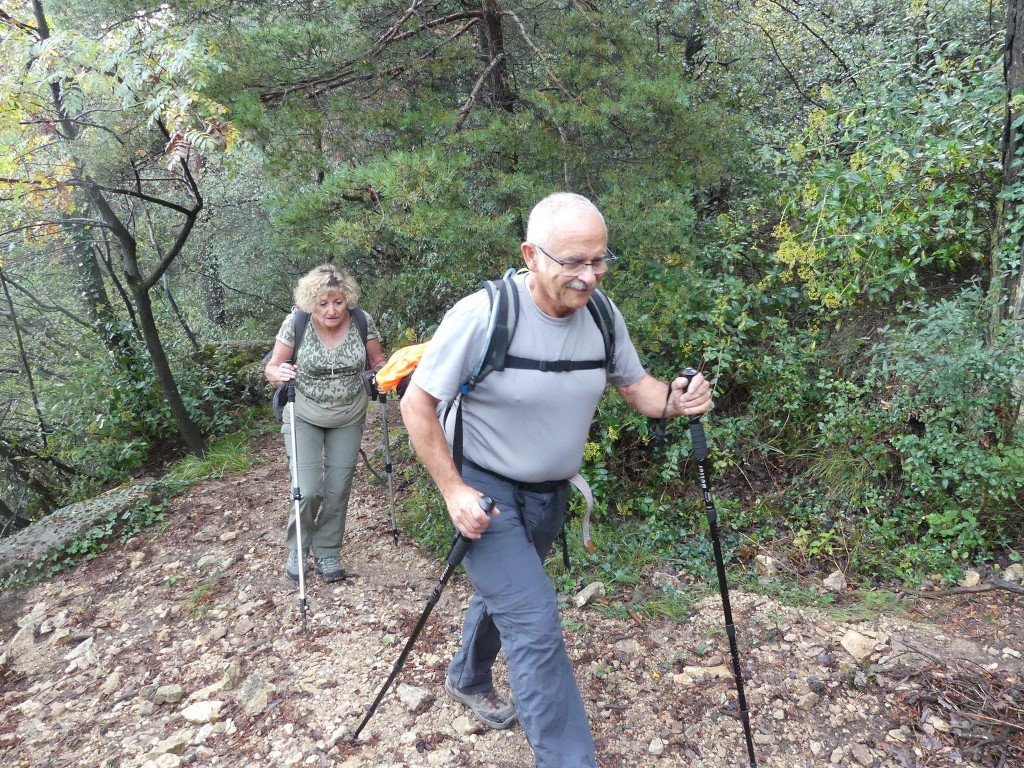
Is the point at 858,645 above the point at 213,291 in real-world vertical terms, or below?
below

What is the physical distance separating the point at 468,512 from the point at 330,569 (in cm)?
286

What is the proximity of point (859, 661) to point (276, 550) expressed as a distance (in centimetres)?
427

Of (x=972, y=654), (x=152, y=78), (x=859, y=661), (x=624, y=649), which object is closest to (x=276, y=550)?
(x=624, y=649)

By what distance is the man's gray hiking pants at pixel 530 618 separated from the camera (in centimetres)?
240

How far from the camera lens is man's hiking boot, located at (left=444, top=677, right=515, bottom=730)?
10.4 ft

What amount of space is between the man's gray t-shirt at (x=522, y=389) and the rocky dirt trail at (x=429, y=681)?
59.4 inches

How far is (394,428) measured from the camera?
793cm

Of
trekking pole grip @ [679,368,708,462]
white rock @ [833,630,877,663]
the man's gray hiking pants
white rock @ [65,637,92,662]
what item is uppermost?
trekking pole grip @ [679,368,708,462]

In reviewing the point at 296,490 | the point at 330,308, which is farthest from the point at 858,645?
the point at 330,308

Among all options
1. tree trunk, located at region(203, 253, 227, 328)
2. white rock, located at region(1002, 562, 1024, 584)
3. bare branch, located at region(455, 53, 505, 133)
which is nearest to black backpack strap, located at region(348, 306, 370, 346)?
→ bare branch, located at region(455, 53, 505, 133)

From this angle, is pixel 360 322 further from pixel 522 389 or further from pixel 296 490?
pixel 522 389

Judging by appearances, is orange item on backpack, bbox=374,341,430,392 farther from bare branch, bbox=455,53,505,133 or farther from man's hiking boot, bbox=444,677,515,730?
bare branch, bbox=455,53,505,133

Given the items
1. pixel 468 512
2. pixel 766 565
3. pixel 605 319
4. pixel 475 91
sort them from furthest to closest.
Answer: pixel 475 91 < pixel 766 565 < pixel 605 319 < pixel 468 512

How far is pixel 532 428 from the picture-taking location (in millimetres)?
2504
